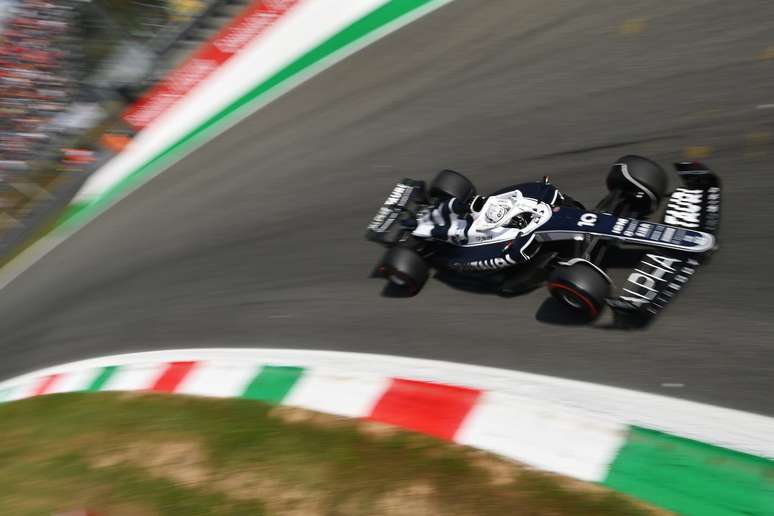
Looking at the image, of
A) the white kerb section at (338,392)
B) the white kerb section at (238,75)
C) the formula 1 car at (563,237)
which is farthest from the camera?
the white kerb section at (238,75)

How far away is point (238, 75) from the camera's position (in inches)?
476

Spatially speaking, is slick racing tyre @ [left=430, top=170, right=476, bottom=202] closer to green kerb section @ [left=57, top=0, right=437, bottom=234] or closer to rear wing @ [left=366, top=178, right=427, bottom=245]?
rear wing @ [left=366, top=178, right=427, bottom=245]

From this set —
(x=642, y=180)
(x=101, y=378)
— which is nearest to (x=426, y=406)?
(x=642, y=180)

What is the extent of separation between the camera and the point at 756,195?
532cm

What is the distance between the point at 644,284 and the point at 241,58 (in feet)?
31.7

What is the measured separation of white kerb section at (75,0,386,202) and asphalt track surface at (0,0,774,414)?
1.01m

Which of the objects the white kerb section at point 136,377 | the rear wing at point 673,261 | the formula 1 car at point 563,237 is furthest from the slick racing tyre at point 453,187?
the white kerb section at point 136,377

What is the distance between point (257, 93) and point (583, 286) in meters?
8.28

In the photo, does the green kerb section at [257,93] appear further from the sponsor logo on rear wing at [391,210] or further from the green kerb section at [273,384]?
the green kerb section at [273,384]

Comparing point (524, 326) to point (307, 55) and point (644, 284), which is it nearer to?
point (644, 284)

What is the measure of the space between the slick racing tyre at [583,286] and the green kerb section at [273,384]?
2818 millimetres

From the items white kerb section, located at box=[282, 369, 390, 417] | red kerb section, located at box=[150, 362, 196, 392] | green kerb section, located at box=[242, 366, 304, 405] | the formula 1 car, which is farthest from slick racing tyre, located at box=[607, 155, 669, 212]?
red kerb section, located at box=[150, 362, 196, 392]

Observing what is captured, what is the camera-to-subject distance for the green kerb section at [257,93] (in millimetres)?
10438

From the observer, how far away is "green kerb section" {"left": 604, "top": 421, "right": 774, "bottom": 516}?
3830mm
